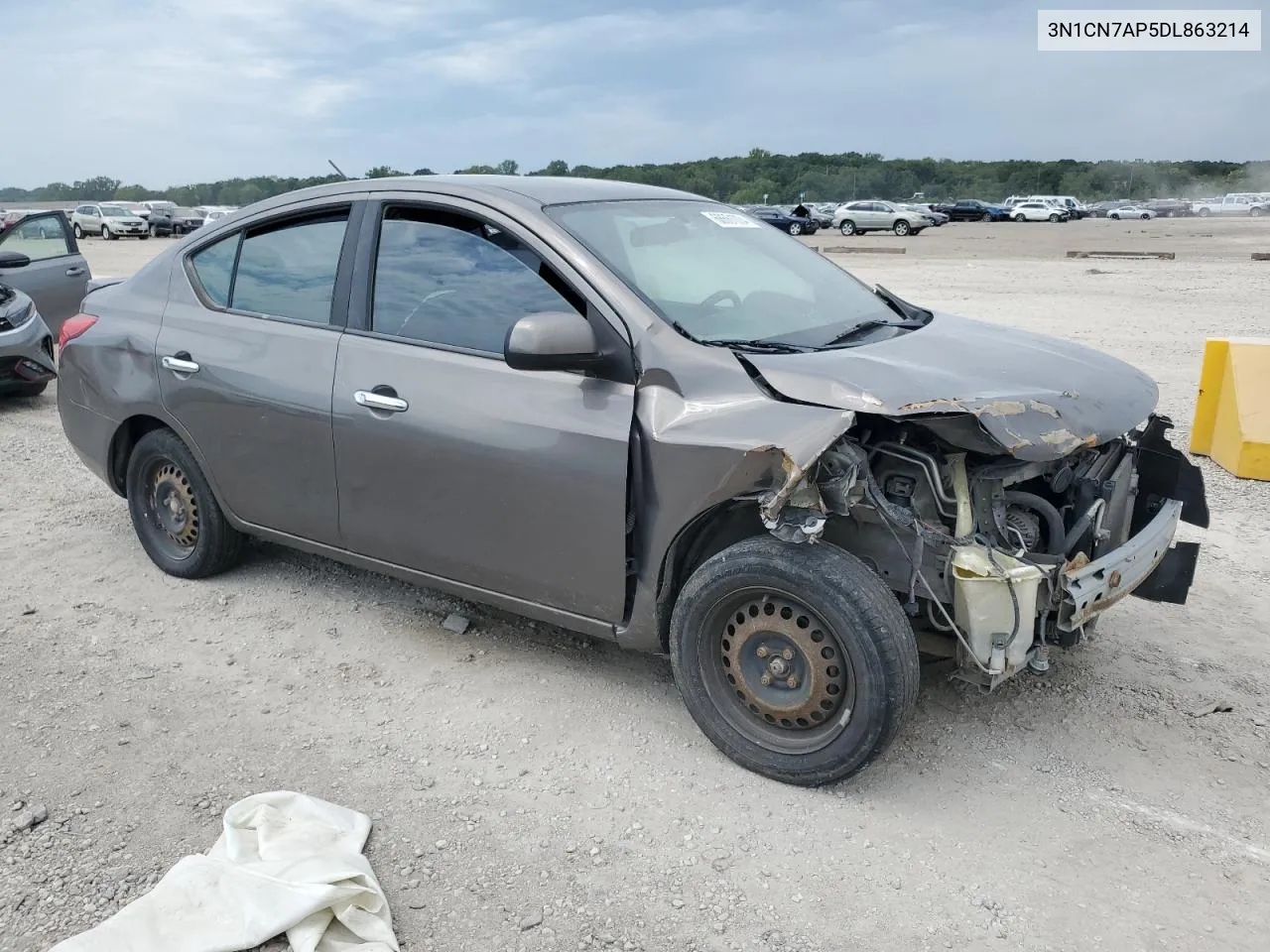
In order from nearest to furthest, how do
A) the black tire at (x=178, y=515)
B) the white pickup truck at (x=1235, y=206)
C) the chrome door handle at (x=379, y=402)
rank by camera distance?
the chrome door handle at (x=379, y=402) → the black tire at (x=178, y=515) → the white pickup truck at (x=1235, y=206)

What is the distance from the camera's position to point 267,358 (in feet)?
13.8

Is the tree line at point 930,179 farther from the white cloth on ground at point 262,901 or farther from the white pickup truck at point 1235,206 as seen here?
the white cloth on ground at point 262,901

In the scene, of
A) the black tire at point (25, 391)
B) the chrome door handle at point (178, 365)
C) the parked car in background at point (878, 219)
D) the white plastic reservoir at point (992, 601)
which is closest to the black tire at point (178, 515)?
the chrome door handle at point (178, 365)

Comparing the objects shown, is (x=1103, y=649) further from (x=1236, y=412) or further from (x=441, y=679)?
(x=1236, y=412)

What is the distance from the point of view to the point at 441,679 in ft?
13.1

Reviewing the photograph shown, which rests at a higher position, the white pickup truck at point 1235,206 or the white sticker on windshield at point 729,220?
the white pickup truck at point 1235,206

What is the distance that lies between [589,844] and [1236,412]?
17.3 feet

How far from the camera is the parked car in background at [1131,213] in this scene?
2396 inches

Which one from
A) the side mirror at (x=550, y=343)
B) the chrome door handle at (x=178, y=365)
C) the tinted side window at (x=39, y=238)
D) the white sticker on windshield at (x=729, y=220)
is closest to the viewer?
the side mirror at (x=550, y=343)

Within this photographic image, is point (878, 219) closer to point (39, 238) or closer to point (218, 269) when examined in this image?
point (39, 238)

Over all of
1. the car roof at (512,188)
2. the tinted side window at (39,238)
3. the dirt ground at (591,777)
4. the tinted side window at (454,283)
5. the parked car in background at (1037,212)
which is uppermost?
the parked car in background at (1037,212)

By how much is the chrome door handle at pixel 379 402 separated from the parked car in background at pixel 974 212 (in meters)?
57.4

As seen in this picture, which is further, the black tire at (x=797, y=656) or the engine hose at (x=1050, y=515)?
the engine hose at (x=1050, y=515)

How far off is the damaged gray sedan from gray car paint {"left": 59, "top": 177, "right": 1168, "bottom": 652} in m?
0.01
